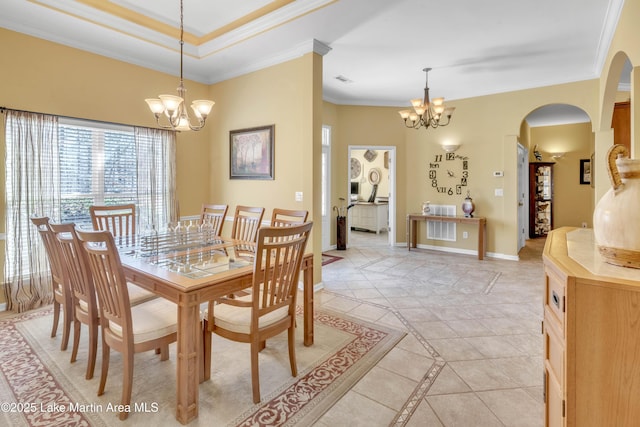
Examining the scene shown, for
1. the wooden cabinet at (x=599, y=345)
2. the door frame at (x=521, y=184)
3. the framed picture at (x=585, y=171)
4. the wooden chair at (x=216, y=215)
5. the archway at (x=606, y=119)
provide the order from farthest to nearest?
the framed picture at (x=585, y=171)
the door frame at (x=521, y=184)
the archway at (x=606, y=119)
the wooden chair at (x=216, y=215)
the wooden cabinet at (x=599, y=345)

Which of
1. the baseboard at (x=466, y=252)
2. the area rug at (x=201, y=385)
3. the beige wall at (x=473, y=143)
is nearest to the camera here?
the area rug at (x=201, y=385)

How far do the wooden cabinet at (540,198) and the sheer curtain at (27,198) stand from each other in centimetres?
965

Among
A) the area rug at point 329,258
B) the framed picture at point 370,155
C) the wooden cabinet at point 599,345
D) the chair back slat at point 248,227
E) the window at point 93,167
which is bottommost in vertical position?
the area rug at point 329,258

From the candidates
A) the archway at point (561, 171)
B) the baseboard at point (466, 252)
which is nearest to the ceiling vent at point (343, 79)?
the baseboard at point (466, 252)

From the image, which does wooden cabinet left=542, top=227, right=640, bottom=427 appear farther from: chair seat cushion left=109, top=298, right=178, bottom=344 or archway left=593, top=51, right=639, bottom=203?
archway left=593, top=51, right=639, bottom=203

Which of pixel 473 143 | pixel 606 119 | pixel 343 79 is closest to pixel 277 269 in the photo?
pixel 343 79

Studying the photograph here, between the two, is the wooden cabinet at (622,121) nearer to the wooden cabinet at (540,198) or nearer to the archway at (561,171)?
the archway at (561,171)

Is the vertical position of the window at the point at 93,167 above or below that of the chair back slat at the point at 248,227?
above

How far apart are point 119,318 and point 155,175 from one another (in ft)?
10.2

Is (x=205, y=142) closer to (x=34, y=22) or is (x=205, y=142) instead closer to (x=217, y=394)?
(x=34, y=22)

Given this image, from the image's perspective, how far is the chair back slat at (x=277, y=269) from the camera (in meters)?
1.89

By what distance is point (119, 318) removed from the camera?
1.83 meters

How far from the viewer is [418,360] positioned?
246cm

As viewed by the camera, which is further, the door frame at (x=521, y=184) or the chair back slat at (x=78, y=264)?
the door frame at (x=521, y=184)
